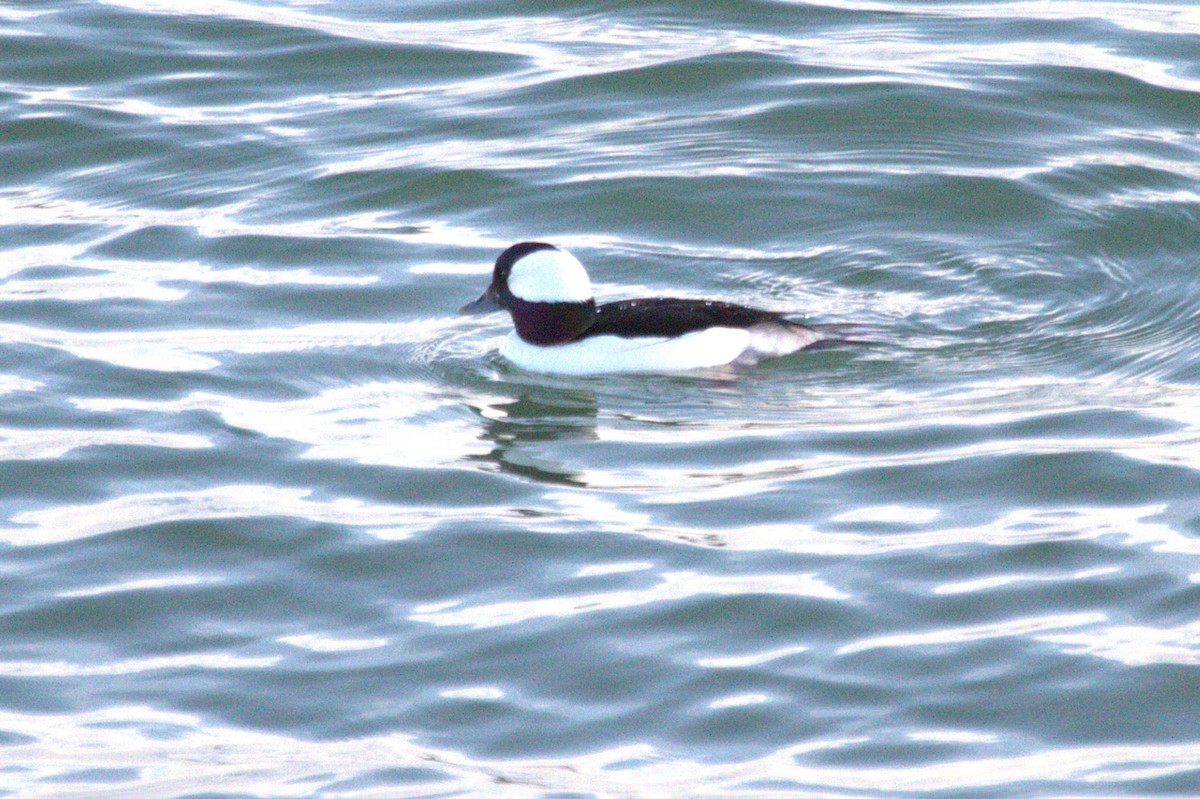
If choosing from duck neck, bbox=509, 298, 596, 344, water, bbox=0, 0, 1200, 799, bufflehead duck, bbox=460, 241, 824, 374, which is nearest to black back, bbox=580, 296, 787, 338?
bufflehead duck, bbox=460, 241, 824, 374

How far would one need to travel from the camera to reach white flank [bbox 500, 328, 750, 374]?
375 inches

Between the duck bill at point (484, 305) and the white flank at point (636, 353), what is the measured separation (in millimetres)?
232

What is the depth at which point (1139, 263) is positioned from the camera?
11.0m

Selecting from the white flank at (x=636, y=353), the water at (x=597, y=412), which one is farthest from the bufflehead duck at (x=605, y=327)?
the water at (x=597, y=412)

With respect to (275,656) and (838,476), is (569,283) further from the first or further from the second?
(275,656)

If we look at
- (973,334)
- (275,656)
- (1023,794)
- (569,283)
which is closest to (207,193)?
(569,283)

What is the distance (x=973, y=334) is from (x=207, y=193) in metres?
4.77

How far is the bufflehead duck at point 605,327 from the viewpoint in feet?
31.3

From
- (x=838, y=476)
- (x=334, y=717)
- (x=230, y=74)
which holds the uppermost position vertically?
(x=230, y=74)

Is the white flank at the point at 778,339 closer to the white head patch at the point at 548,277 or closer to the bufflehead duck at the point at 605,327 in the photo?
the bufflehead duck at the point at 605,327

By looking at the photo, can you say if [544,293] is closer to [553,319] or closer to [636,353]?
[553,319]

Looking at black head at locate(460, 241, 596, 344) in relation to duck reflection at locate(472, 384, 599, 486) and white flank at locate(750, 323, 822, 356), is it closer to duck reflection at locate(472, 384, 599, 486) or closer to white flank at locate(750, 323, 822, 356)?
duck reflection at locate(472, 384, 599, 486)

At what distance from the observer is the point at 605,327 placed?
979cm

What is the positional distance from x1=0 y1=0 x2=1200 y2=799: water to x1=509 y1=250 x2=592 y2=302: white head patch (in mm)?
447
